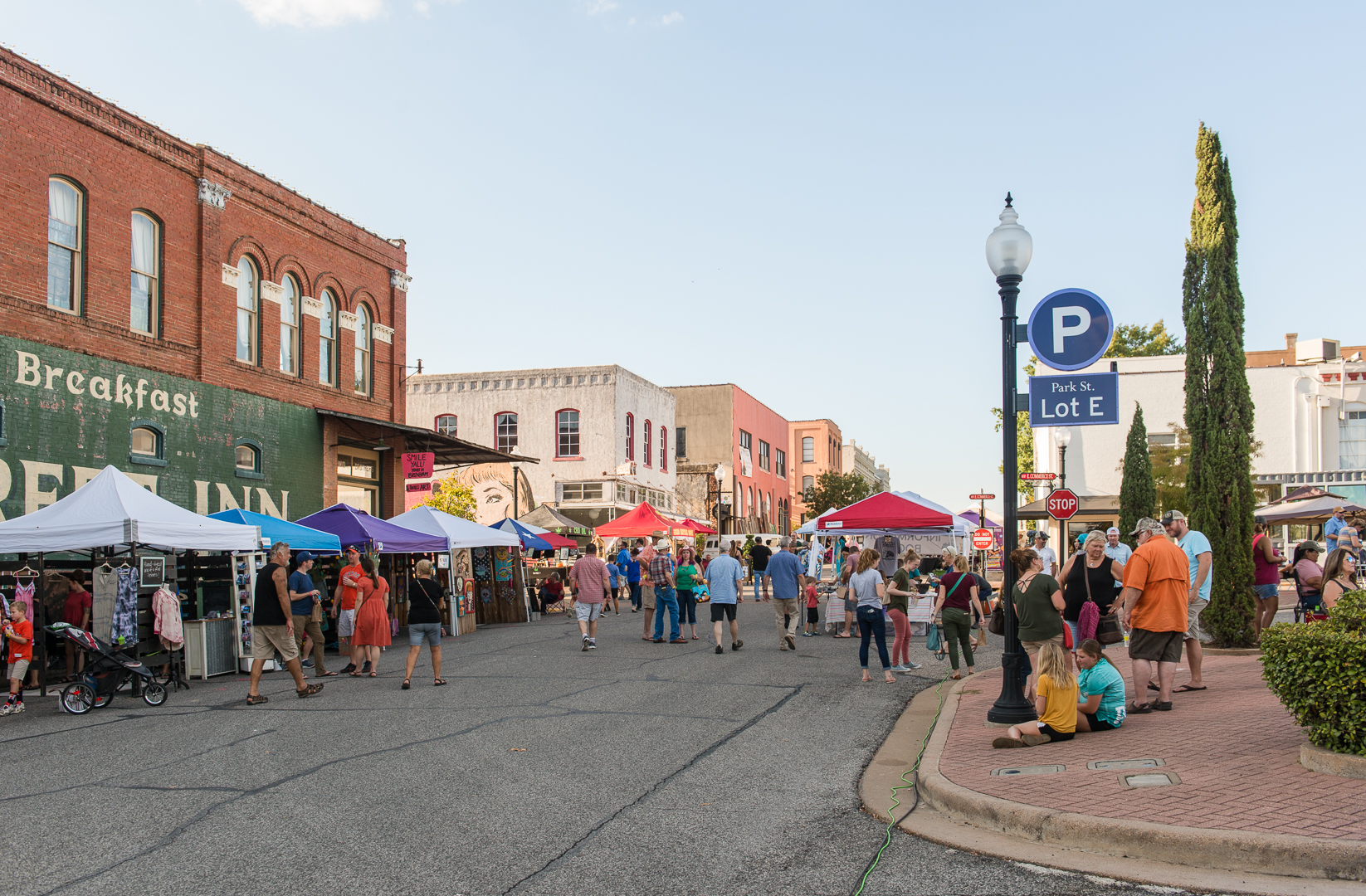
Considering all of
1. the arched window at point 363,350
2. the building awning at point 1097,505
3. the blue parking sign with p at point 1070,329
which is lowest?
the building awning at point 1097,505

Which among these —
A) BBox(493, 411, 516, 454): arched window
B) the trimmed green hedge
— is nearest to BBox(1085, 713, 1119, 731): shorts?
the trimmed green hedge

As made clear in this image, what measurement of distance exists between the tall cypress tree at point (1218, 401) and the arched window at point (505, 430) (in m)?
31.1

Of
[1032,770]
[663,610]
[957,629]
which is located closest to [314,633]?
[663,610]

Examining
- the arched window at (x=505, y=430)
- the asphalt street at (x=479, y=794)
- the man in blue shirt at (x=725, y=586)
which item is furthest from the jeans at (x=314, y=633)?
the arched window at (x=505, y=430)

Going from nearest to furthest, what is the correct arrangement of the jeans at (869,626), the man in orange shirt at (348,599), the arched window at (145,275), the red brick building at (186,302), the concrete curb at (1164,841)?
the concrete curb at (1164,841)
the jeans at (869,626)
the man in orange shirt at (348,599)
the red brick building at (186,302)
the arched window at (145,275)

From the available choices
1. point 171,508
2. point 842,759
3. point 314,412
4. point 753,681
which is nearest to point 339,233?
point 314,412

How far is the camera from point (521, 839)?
598 centimetres

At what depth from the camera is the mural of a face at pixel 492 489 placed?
131 ft

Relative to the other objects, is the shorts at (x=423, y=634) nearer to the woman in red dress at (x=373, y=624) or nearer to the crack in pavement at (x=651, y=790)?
the woman in red dress at (x=373, y=624)

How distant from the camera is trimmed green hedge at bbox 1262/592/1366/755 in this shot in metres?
6.21

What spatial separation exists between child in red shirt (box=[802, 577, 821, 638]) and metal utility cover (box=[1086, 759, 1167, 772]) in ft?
39.4

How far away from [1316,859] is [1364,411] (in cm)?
4349

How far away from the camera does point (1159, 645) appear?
8961mm

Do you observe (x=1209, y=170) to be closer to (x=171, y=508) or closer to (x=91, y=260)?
(x=171, y=508)
